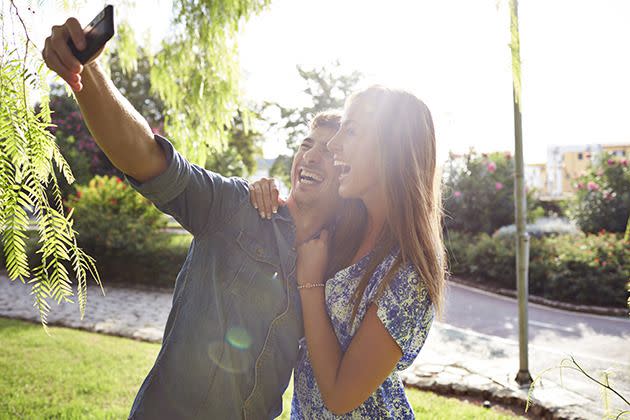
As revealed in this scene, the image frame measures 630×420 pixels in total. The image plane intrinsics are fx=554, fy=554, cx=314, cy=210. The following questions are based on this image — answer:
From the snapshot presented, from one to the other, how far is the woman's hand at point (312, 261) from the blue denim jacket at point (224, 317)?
4 cm

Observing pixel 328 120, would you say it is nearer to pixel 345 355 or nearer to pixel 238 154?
pixel 345 355

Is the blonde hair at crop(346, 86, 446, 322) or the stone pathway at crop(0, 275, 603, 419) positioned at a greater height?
the blonde hair at crop(346, 86, 446, 322)

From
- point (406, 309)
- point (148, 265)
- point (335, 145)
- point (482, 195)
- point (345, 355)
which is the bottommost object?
point (148, 265)

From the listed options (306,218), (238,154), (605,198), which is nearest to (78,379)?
(306,218)

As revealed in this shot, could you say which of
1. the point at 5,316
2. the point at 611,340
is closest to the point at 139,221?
the point at 5,316

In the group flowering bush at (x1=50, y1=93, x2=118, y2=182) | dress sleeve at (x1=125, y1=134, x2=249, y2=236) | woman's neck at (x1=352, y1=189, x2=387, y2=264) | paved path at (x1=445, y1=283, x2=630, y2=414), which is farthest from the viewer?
flowering bush at (x1=50, y1=93, x2=118, y2=182)

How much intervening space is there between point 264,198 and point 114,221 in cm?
1052

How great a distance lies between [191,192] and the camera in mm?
1409

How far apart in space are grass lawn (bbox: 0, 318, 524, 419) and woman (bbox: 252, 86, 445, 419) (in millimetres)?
2760

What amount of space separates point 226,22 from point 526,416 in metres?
3.64

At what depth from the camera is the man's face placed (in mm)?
1998

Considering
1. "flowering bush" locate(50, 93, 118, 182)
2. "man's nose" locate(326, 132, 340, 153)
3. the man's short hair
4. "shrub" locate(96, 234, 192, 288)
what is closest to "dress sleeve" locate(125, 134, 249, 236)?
"man's nose" locate(326, 132, 340, 153)

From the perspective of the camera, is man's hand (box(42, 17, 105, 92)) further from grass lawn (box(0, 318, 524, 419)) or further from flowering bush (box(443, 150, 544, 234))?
flowering bush (box(443, 150, 544, 234))

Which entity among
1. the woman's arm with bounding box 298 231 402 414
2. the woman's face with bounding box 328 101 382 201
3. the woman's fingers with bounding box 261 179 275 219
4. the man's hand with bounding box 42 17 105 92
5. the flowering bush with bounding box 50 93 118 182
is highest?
the flowering bush with bounding box 50 93 118 182
